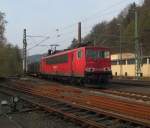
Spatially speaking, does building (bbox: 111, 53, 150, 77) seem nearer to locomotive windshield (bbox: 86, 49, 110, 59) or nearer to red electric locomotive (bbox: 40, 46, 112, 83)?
red electric locomotive (bbox: 40, 46, 112, 83)

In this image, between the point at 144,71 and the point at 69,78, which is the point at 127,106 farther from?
the point at 144,71

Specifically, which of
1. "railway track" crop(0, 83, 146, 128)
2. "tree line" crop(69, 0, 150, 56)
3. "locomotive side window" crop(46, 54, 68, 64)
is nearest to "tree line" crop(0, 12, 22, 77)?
"locomotive side window" crop(46, 54, 68, 64)

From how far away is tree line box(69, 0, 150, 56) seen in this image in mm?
87312

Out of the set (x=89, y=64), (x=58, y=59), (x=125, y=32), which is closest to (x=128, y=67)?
(x=125, y=32)

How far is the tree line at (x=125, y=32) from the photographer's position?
87.3m

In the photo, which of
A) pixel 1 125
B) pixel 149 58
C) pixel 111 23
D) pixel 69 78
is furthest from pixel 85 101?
pixel 111 23

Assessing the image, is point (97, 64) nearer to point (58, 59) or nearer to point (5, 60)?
point (58, 59)

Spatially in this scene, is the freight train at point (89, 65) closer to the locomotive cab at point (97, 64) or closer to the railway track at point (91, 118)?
the locomotive cab at point (97, 64)

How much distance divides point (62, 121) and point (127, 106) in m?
2.39

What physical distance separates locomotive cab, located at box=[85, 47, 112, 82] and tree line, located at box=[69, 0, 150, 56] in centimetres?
4334

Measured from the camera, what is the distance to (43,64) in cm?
4675

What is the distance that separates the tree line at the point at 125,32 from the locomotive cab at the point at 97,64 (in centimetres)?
4334

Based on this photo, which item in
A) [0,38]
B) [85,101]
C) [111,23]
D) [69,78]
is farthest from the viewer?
[111,23]

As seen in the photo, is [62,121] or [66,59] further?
[66,59]
